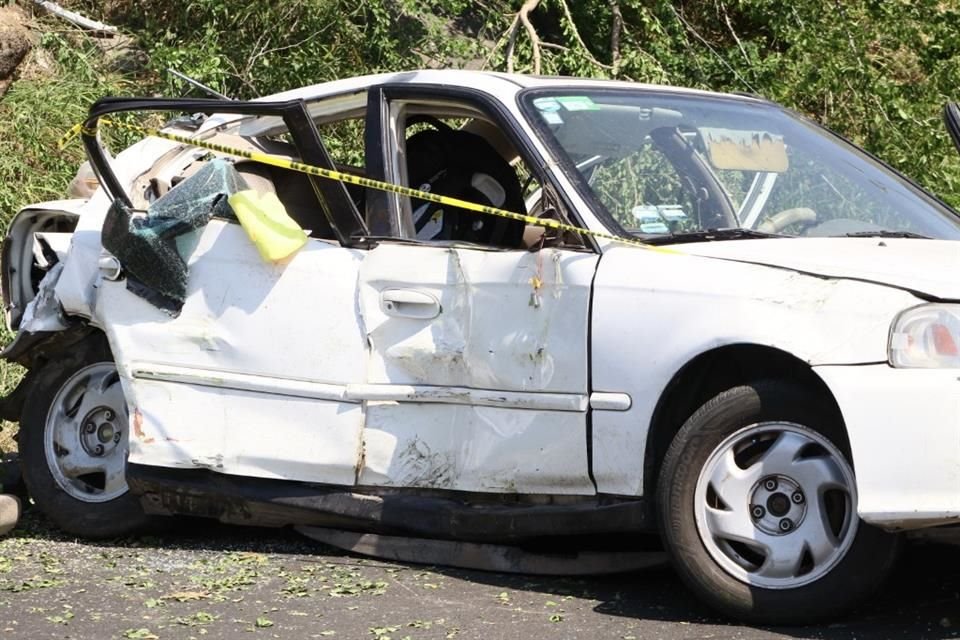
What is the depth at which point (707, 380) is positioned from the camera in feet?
15.6

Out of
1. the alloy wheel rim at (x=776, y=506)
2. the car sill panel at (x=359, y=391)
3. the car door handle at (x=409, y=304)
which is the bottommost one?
the alloy wheel rim at (x=776, y=506)

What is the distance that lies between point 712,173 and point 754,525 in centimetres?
138

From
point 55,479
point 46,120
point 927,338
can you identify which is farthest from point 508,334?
point 46,120

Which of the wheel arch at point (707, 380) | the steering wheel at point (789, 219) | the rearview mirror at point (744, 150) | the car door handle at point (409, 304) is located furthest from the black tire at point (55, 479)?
the steering wheel at point (789, 219)

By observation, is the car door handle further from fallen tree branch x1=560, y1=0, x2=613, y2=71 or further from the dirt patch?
the dirt patch

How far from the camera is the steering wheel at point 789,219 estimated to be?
5156mm

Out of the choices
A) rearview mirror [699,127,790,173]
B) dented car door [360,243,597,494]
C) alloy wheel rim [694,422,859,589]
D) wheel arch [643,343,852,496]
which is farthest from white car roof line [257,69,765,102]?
alloy wheel rim [694,422,859,589]

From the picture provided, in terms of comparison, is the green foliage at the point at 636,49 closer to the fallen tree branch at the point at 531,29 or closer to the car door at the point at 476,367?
the fallen tree branch at the point at 531,29

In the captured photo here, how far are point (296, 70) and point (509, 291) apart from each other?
254 inches

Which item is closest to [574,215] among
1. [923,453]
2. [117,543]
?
[923,453]

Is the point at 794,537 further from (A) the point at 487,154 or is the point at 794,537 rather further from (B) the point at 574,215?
(A) the point at 487,154

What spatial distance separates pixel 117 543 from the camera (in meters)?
6.15

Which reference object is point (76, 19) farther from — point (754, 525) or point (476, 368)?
point (754, 525)

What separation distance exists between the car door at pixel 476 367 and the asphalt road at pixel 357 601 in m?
0.36
